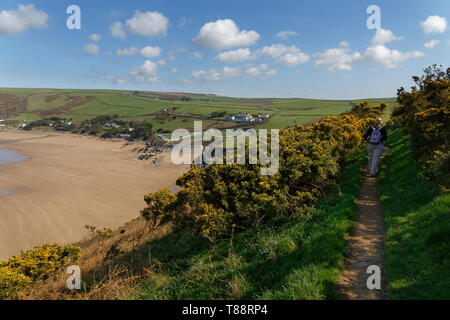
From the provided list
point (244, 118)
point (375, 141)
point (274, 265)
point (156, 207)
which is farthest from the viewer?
point (244, 118)

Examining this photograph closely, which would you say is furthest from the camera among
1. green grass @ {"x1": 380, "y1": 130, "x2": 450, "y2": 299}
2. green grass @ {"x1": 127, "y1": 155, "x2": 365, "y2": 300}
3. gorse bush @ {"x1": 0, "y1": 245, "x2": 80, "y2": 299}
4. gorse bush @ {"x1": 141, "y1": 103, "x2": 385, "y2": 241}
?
gorse bush @ {"x1": 0, "y1": 245, "x2": 80, "y2": 299}

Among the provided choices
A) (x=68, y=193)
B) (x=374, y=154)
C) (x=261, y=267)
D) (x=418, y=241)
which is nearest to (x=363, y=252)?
(x=418, y=241)

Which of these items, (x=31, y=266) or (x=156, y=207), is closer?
(x=31, y=266)

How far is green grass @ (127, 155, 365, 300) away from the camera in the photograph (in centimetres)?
505

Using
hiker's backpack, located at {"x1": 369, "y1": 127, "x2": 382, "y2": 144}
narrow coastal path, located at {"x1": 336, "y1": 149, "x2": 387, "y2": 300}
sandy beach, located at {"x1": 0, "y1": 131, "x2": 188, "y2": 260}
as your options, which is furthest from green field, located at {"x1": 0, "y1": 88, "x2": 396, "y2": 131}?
narrow coastal path, located at {"x1": 336, "y1": 149, "x2": 387, "y2": 300}

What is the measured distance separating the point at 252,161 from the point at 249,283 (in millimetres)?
4972

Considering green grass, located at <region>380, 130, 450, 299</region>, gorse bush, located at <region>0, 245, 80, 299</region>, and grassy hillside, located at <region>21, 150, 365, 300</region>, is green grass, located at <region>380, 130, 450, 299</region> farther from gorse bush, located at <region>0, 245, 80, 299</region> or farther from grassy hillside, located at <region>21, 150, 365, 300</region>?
gorse bush, located at <region>0, 245, 80, 299</region>

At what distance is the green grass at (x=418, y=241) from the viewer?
447cm

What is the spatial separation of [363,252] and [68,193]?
40.5 metres

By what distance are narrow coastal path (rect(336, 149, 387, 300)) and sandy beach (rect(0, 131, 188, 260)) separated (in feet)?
81.0

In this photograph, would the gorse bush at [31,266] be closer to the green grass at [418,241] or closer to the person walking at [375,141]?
the green grass at [418,241]

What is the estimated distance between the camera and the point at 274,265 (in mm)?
6059

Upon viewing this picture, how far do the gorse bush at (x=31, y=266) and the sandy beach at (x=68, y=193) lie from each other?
1139 centimetres

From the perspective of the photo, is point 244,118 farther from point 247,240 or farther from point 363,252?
point 363,252
